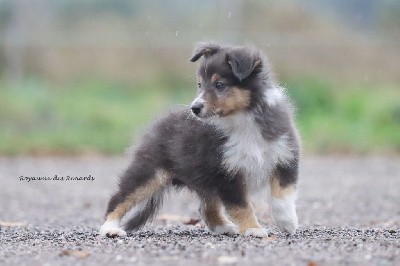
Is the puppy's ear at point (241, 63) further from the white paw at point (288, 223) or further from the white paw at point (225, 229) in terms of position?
the white paw at point (225, 229)

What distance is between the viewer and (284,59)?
19.7m

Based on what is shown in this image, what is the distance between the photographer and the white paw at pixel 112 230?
7551mm

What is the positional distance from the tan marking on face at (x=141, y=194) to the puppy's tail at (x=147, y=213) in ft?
0.24

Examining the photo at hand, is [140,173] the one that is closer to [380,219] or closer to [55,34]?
[380,219]

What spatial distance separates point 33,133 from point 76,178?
4.09m

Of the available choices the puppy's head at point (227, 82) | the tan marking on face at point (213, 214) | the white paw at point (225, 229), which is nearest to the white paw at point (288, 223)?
the white paw at point (225, 229)

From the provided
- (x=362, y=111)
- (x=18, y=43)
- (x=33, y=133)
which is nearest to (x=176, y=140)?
(x=33, y=133)

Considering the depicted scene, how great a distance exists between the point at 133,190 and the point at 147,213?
0.26m

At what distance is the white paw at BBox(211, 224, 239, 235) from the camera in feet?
25.6

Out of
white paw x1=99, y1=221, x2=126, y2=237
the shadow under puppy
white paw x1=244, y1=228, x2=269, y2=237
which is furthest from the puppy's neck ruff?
white paw x1=99, y1=221, x2=126, y2=237

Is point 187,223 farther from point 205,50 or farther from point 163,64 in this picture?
point 163,64

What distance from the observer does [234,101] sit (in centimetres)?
732

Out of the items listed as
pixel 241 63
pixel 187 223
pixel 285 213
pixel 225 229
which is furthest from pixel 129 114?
pixel 285 213

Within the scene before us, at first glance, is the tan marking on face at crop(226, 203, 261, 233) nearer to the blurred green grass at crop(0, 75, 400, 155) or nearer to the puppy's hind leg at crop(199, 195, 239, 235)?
the puppy's hind leg at crop(199, 195, 239, 235)
